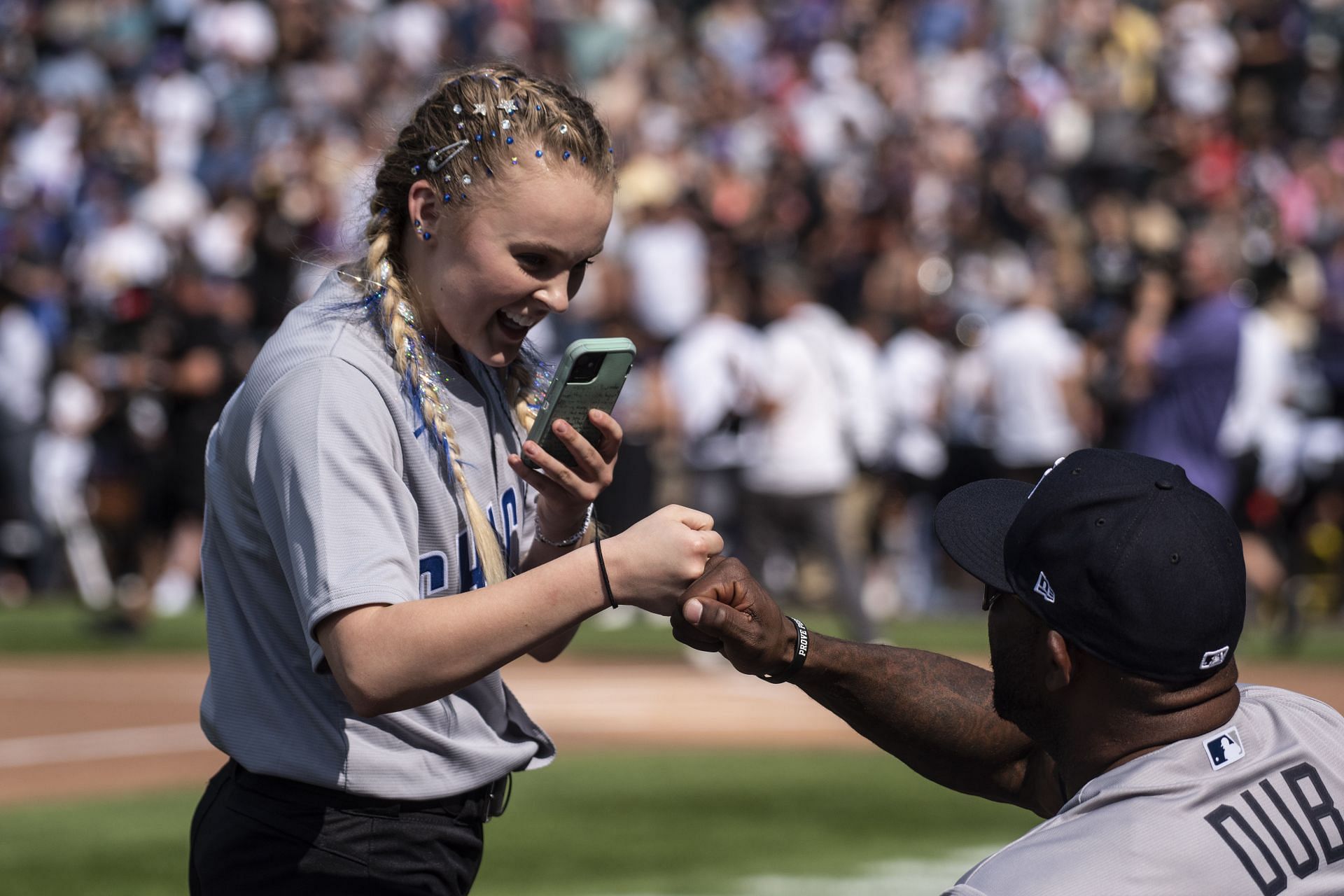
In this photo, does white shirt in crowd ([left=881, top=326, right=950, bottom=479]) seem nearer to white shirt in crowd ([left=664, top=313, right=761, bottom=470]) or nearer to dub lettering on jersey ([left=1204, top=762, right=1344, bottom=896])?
white shirt in crowd ([left=664, top=313, right=761, bottom=470])

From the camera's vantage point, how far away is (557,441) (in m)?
2.98

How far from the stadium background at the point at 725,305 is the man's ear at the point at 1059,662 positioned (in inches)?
153

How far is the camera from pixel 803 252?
16.2m

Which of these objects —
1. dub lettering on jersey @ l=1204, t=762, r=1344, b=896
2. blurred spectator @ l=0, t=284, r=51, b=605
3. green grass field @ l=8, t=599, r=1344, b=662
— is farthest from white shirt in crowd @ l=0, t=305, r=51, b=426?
dub lettering on jersey @ l=1204, t=762, r=1344, b=896

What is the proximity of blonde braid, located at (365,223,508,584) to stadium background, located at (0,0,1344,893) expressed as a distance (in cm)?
371

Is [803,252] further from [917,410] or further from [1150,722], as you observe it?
[1150,722]

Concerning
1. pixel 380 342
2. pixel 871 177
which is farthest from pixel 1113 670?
pixel 871 177

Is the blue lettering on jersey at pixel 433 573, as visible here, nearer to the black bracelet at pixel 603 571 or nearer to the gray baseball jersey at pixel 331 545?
the gray baseball jersey at pixel 331 545

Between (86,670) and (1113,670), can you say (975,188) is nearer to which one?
(86,670)

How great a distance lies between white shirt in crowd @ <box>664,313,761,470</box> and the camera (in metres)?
13.7

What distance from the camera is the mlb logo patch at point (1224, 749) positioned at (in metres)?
2.48

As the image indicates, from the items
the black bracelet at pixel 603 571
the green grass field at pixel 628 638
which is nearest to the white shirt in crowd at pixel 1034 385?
the green grass field at pixel 628 638

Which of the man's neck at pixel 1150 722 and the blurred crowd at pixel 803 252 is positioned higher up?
the man's neck at pixel 1150 722

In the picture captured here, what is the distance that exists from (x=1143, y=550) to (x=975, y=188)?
47.0ft
